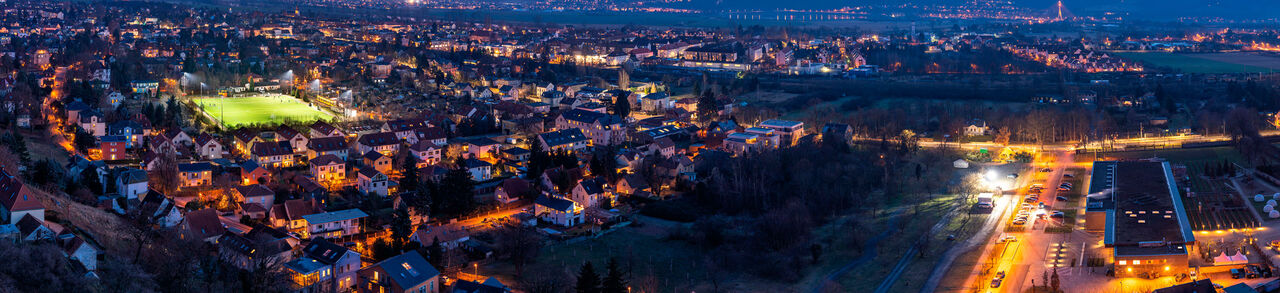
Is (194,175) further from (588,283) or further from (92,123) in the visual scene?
(588,283)

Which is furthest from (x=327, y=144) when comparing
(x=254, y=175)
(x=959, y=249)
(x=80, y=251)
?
(x=959, y=249)

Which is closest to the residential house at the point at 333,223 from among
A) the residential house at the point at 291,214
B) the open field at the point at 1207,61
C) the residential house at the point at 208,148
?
the residential house at the point at 291,214

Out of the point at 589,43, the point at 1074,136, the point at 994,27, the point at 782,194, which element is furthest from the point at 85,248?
the point at 994,27

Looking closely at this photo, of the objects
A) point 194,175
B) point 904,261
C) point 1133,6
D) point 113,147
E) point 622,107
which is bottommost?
point 904,261

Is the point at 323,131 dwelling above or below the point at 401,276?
above

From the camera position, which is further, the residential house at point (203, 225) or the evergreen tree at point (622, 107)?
the evergreen tree at point (622, 107)

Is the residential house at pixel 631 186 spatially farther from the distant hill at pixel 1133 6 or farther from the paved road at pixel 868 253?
the distant hill at pixel 1133 6
